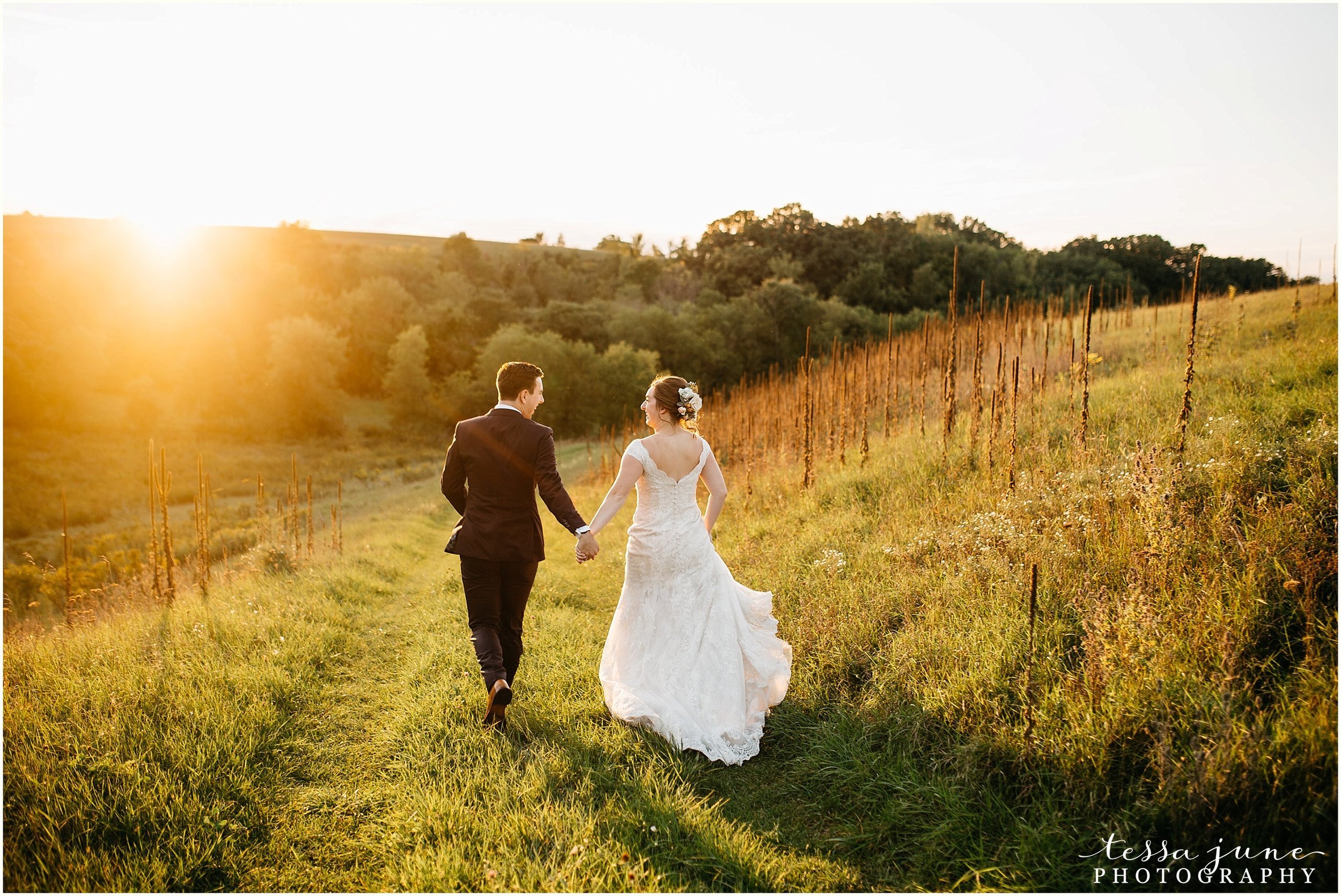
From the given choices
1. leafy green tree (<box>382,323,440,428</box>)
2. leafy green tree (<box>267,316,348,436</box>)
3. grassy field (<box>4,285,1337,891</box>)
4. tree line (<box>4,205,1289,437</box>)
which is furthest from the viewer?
leafy green tree (<box>382,323,440,428</box>)

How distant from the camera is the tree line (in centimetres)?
3359

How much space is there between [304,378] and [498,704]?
131 ft

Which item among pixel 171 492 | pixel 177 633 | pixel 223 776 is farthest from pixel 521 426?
pixel 171 492

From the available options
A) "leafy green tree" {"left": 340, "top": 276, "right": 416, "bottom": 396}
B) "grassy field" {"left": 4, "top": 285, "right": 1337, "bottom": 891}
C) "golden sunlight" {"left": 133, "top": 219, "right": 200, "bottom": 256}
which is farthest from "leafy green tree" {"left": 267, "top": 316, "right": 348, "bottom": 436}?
"grassy field" {"left": 4, "top": 285, "right": 1337, "bottom": 891}

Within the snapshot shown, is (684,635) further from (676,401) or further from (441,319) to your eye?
(441,319)

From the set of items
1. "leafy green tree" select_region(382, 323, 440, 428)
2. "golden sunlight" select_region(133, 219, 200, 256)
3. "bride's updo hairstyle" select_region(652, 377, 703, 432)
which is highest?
"golden sunlight" select_region(133, 219, 200, 256)

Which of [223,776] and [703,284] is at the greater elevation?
[703,284]

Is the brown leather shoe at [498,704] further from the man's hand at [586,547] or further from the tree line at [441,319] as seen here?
the tree line at [441,319]

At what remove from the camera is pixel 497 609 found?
14.1 feet

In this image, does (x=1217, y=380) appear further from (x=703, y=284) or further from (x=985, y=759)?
(x=703, y=284)

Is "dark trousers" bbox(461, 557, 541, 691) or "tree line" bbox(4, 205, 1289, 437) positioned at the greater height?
"tree line" bbox(4, 205, 1289, 437)

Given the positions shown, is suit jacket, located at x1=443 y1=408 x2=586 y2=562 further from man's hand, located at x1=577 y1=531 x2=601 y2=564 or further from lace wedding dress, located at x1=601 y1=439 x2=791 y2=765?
lace wedding dress, located at x1=601 y1=439 x2=791 y2=765

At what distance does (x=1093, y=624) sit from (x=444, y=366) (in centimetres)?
4347

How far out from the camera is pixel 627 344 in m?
38.0
